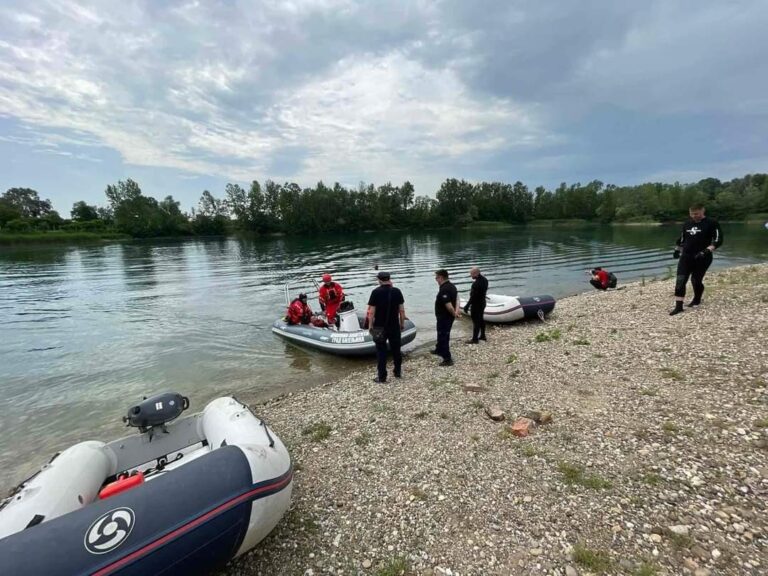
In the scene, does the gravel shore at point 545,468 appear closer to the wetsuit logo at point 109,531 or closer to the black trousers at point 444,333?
the black trousers at point 444,333

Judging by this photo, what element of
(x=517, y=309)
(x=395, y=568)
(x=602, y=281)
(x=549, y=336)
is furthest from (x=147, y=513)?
(x=602, y=281)

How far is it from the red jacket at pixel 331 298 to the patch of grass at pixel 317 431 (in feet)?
18.4

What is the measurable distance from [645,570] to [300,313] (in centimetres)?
987

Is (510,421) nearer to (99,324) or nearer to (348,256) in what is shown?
(99,324)

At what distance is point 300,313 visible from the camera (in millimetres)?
11453

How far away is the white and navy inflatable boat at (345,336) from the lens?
376 inches

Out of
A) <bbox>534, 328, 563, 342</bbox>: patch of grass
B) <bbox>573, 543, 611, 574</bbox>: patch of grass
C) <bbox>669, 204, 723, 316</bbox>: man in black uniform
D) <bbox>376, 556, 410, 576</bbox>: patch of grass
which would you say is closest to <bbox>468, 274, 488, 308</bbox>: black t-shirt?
<bbox>534, 328, 563, 342</bbox>: patch of grass

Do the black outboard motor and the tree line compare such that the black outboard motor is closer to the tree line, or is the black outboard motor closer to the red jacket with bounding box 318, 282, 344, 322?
the red jacket with bounding box 318, 282, 344, 322

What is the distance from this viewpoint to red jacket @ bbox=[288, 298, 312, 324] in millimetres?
11438

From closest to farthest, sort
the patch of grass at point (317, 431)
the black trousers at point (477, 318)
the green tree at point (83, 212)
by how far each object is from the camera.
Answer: the patch of grass at point (317, 431) → the black trousers at point (477, 318) → the green tree at point (83, 212)

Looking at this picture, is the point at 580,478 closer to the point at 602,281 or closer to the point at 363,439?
the point at 363,439

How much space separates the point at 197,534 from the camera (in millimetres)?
2701

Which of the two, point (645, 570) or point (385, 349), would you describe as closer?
point (645, 570)

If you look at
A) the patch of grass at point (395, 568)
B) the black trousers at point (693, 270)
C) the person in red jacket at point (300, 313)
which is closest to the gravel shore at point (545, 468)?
the patch of grass at point (395, 568)
